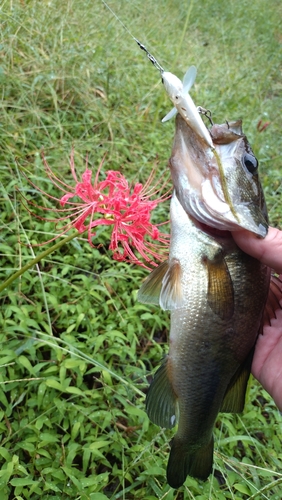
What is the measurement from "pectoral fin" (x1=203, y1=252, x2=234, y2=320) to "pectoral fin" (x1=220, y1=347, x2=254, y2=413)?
0.78 ft

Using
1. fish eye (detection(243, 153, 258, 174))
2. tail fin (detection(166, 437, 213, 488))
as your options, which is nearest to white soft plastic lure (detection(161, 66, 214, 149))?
fish eye (detection(243, 153, 258, 174))

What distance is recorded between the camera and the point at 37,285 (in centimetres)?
225

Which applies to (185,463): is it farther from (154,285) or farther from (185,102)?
(185,102)

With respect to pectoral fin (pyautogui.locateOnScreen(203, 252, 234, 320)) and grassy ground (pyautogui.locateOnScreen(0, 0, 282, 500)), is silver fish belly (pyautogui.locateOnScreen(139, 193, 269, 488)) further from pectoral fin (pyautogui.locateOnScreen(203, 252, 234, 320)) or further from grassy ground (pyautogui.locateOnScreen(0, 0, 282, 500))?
grassy ground (pyautogui.locateOnScreen(0, 0, 282, 500))

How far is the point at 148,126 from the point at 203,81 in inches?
66.6

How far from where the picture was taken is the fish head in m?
1.22

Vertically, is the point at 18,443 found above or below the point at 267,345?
below

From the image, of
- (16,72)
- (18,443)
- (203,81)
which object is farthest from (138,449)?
(203,81)

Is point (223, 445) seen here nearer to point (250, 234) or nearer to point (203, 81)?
point (250, 234)

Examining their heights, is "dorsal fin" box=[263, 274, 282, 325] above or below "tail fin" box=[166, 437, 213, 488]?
above

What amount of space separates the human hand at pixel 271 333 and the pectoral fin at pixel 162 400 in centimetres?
38

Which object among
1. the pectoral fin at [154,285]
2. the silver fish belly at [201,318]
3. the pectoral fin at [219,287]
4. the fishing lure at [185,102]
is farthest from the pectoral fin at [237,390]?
the fishing lure at [185,102]

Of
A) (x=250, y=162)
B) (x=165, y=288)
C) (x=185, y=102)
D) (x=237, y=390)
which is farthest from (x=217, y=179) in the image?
(x=237, y=390)

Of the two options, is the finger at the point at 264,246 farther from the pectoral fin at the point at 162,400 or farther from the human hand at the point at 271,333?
the pectoral fin at the point at 162,400
